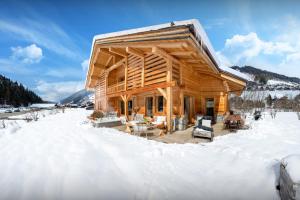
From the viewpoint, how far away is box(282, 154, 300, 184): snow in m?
2.27

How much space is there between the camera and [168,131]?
8.04 m

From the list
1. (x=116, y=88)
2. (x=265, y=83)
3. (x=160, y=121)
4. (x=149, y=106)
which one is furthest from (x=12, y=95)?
(x=265, y=83)

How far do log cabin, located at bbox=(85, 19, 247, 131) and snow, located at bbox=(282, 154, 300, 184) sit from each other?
4588mm

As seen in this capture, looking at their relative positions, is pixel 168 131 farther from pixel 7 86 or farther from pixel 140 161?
pixel 7 86

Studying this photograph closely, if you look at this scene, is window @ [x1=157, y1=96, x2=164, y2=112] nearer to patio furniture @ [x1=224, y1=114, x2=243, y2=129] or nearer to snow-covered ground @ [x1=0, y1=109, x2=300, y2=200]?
patio furniture @ [x1=224, y1=114, x2=243, y2=129]

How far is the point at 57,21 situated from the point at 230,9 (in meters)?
4.97

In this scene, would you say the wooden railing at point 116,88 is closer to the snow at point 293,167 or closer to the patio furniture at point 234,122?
the patio furniture at point 234,122

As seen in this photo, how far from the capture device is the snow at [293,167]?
7.45ft

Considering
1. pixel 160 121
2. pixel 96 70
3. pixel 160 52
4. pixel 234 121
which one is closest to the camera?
pixel 160 52

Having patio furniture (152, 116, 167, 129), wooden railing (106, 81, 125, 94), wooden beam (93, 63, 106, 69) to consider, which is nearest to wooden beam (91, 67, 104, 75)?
wooden beam (93, 63, 106, 69)

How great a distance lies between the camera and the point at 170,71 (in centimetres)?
812

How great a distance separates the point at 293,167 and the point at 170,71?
621 cm

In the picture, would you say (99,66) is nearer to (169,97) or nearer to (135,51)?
(135,51)

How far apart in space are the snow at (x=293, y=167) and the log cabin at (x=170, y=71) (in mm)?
4588
